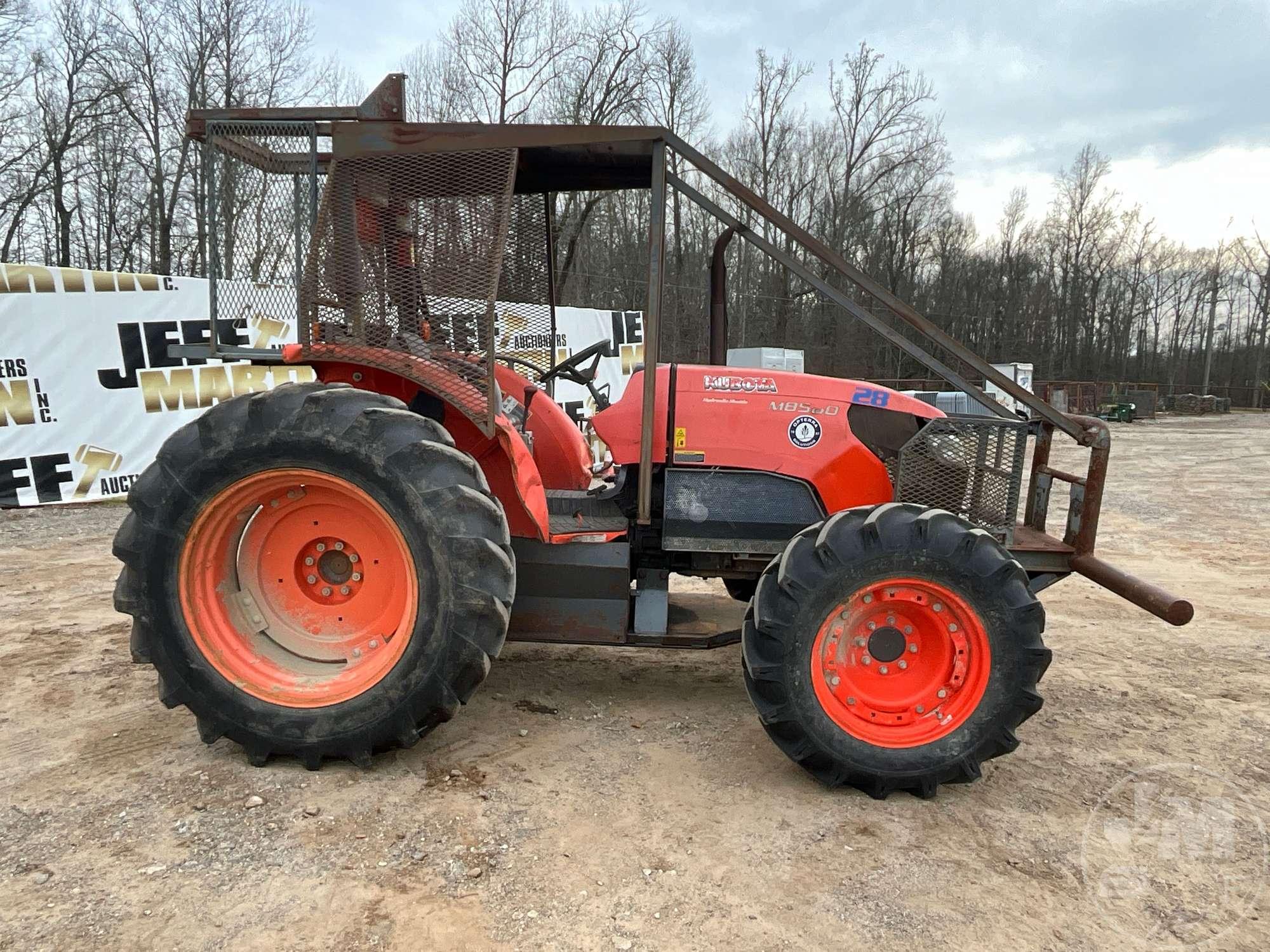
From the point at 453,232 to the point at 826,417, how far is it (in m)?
1.72

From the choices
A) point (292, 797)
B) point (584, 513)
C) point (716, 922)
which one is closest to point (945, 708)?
point (716, 922)

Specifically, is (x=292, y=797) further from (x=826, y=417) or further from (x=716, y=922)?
(x=826, y=417)

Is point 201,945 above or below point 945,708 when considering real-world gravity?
below

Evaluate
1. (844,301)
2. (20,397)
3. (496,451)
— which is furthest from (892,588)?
(20,397)

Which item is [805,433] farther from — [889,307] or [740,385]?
[889,307]

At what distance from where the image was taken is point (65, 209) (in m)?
20.1

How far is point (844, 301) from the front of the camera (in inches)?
130

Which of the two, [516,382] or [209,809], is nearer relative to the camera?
[209,809]

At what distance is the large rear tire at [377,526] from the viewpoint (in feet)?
9.53

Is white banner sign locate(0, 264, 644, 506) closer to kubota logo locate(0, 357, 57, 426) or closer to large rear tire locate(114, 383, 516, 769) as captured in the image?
kubota logo locate(0, 357, 57, 426)

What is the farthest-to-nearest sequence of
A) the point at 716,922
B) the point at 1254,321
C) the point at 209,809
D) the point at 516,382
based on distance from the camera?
1. the point at 1254,321
2. the point at 516,382
3. the point at 209,809
4. the point at 716,922

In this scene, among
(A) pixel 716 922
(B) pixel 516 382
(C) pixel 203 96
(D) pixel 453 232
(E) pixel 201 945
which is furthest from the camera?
(C) pixel 203 96
